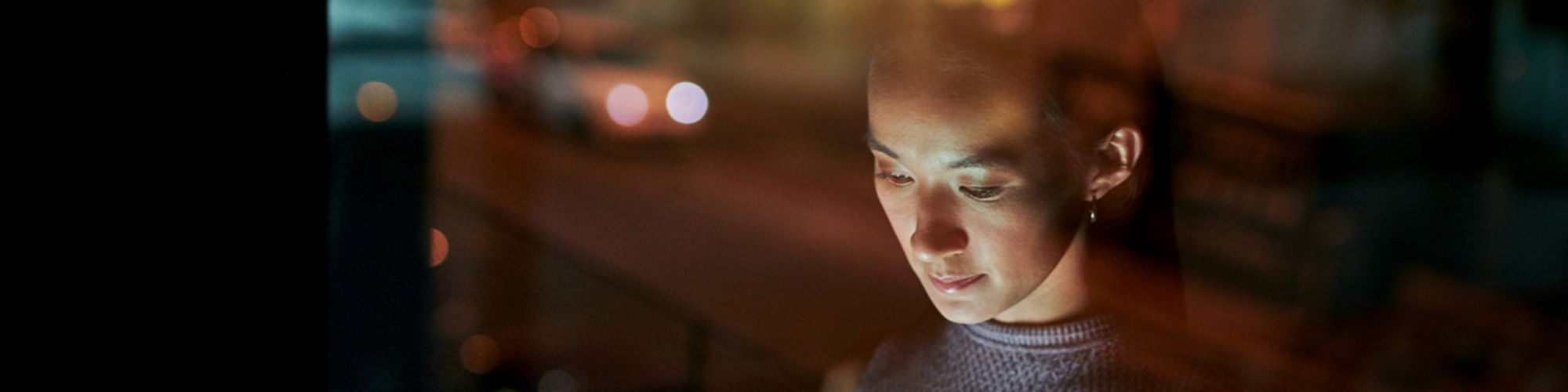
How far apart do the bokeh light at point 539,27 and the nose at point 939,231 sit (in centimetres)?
682

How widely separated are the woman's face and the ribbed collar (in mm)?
19

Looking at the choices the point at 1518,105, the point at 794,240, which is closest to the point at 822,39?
the point at 794,240

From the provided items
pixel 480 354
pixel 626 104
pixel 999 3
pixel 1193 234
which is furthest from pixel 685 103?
pixel 999 3

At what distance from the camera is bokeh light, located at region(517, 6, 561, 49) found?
25.6 ft

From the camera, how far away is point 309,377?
1215mm

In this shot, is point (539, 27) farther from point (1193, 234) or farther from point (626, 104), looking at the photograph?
point (1193, 234)

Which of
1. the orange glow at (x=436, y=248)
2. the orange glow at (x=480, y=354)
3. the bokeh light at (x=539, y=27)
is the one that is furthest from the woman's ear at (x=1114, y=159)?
the bokeh light at (x=539, y=27)

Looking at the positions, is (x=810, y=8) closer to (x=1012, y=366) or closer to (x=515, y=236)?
(x=515, y=236)

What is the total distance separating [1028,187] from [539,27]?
7.67 metres

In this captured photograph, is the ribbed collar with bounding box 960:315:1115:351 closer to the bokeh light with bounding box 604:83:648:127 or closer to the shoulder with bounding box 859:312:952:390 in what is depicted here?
the shoulder with bounding box 859:312:952:390

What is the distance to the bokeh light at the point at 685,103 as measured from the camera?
8359mm

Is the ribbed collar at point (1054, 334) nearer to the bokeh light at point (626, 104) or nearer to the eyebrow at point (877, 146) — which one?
the eyebrow at point (877, 146)

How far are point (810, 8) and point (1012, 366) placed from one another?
33.9ft

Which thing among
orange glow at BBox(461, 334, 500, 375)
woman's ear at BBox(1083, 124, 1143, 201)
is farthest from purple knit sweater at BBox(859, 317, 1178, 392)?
orange glow at BBox(461, 334, 500, 375)
